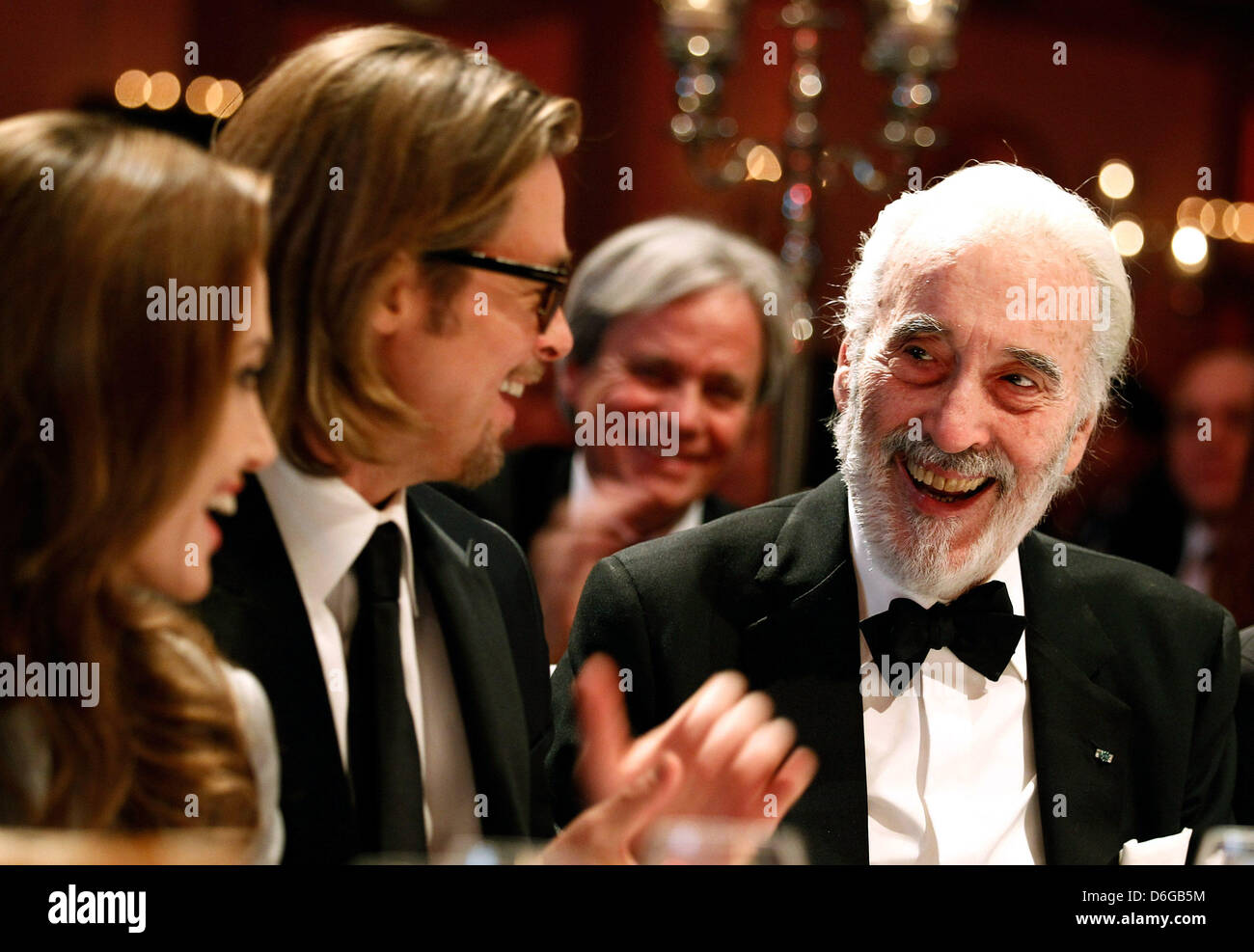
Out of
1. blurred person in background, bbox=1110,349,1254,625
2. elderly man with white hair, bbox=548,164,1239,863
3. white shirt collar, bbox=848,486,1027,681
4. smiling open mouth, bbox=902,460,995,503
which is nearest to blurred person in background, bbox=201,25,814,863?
elderly man with white hair, bbox=548,164,1239,863

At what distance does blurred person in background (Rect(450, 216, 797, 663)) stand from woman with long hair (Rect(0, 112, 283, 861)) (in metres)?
0.54

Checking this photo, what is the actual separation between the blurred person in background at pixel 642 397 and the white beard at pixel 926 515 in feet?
0.85

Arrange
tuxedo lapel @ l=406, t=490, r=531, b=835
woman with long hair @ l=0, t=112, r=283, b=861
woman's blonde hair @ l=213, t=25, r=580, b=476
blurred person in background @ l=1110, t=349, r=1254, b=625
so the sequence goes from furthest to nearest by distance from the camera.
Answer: blurred person in background @ l=1110, t=349, r=1254, b=625 → tuxedo lapel @ l=406, t=490, r=531, b=835 → woman's blonde hair @ l=213, t=25, r=580, b=476 → woman with long hair @ l=0, t=112, r=283, b=861

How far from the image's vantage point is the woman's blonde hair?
1.87 metres

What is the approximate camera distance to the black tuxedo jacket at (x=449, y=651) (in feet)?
6.18

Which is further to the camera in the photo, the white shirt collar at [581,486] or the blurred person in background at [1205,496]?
the blurred person in background at [1205,496]

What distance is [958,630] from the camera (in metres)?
2.06

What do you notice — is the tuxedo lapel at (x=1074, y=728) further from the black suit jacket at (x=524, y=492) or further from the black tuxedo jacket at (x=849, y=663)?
the black suit jacket at (x=524, y=492)

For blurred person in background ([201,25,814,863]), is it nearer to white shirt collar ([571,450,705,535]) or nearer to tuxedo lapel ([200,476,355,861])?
tuxedo lapel ([200,476,355,861])

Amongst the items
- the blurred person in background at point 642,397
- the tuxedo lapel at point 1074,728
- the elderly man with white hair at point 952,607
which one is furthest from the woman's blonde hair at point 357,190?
the tuxedo lapel at point 1074,728

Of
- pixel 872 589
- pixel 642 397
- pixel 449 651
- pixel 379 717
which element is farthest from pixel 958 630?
pixel 379 717

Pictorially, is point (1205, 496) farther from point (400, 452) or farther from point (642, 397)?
point (400, 452)

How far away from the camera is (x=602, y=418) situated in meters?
2.25
